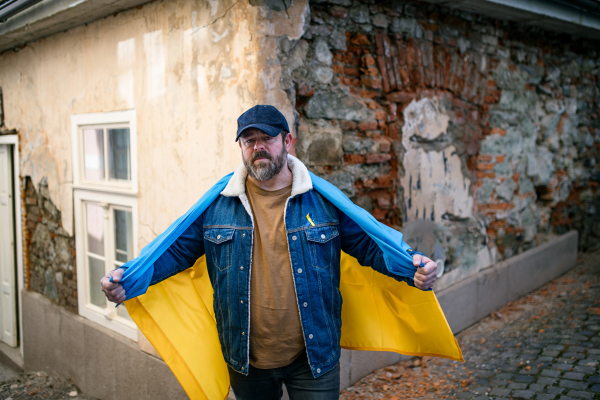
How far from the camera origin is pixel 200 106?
3244 millimetres

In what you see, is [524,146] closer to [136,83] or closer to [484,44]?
[484,44]

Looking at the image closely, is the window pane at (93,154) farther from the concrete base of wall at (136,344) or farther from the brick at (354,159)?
the brick at (354,159)

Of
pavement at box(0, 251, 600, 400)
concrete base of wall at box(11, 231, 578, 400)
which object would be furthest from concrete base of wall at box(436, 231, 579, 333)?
pavement at box(0, 251, 600, 400)

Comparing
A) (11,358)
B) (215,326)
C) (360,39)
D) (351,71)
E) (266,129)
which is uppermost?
(360,39)

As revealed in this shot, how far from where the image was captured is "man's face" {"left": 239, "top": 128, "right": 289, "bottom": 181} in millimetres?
2111

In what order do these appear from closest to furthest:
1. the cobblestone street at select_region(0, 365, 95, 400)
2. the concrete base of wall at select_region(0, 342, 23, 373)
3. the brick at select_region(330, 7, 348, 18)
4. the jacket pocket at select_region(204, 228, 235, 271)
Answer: the jacket pocket at select_region(204, 228, 235, 271) < the brick at select_region(330, 7, 348, 18) < the cobblestone street at select_region(0, 365, 95, 400) < the concrete base of wall at select_region(0, 342, 23, 373)

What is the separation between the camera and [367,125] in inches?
140

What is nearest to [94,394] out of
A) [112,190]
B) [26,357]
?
[26,357]

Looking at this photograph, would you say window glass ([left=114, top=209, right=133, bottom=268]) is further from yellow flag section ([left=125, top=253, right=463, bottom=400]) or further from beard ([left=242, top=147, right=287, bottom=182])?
beard ([left=242, top=147, right=287, bottom=182])

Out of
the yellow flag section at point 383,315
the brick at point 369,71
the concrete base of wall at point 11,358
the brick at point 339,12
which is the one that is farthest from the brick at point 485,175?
the concrete base of wall at point 11,358

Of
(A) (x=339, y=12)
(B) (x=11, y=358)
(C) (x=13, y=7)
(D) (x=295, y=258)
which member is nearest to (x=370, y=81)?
(A) (x=339, y=12)

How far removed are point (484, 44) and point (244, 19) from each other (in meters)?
2.61

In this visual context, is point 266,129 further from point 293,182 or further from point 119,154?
point 119,154

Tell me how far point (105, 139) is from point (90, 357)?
6.80 feet
